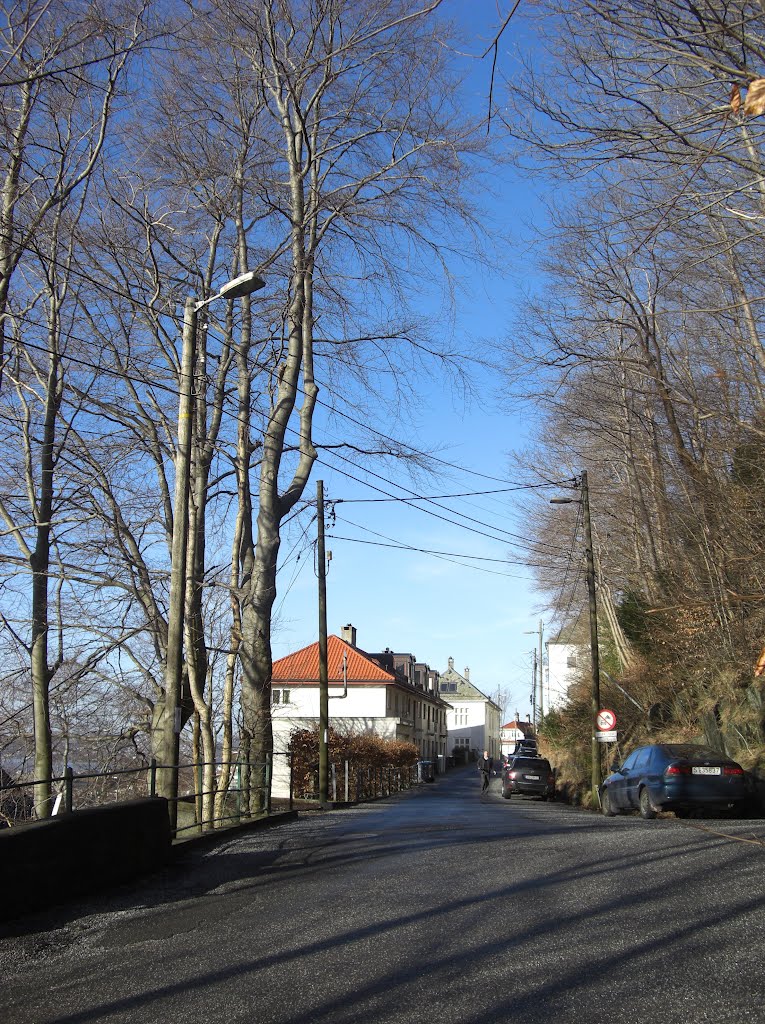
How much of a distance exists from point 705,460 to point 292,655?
4563cm

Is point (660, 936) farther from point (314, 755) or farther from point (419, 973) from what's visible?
point (314, 755)

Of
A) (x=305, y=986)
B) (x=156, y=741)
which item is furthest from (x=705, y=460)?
(x=305, y=986)

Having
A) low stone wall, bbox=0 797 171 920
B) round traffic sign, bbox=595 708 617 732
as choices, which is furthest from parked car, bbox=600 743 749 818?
round traffic sign, bbox=595 708 617 732

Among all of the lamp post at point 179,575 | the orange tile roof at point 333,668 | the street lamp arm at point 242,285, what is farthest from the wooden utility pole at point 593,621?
the orange tile roof at point 333,668

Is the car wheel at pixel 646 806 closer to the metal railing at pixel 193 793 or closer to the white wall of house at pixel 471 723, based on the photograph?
the metal railing at pixel 193 793

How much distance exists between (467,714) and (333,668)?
224ft

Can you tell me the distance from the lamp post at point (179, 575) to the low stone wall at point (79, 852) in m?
1.38

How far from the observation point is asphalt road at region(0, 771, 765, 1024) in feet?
→ 14.6

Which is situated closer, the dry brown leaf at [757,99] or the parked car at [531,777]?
the dry brown leaf at [757,99]

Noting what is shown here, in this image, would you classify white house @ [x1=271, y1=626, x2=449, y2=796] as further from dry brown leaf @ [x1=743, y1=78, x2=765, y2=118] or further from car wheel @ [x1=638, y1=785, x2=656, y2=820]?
dry brown leaf @ [x1=743, y1=78, x2=765, y2=118]

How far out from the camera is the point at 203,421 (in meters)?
21.3

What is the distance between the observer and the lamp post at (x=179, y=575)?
11492 millimetres

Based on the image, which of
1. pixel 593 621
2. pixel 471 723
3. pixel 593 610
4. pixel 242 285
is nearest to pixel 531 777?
pixel 593 621

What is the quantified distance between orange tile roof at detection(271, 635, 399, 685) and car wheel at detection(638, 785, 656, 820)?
42725 millimetres
